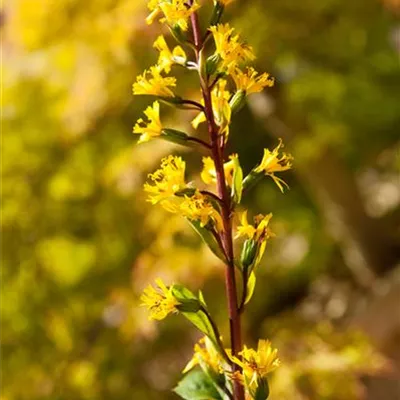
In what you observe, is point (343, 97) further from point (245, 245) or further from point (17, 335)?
point (245, 245)

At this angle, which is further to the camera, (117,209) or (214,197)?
(117,209)

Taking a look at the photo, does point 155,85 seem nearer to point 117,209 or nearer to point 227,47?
point 227,47

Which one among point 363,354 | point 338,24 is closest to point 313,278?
point 338,24

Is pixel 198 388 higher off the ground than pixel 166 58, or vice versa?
pixel 166 58

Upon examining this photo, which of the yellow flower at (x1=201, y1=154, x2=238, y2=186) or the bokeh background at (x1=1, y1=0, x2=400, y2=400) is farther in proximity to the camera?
the bokeh background at (x1=1, y1=0, x2=400, y2=400)

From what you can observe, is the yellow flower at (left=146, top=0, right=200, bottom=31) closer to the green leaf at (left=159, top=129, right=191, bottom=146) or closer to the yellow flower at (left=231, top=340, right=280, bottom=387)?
the green leaf at (left=159, top=129, right=191, bottom=146)

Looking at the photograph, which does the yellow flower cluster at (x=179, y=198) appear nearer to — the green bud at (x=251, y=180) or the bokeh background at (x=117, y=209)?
the green bud at (x=251, y=180)

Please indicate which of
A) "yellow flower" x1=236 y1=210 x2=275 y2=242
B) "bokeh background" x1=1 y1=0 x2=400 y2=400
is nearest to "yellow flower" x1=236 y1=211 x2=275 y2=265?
"yellow flower" x1=236 y1=210 x2=275 y2=242

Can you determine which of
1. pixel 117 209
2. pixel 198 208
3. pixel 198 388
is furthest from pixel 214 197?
pixel 117 209
